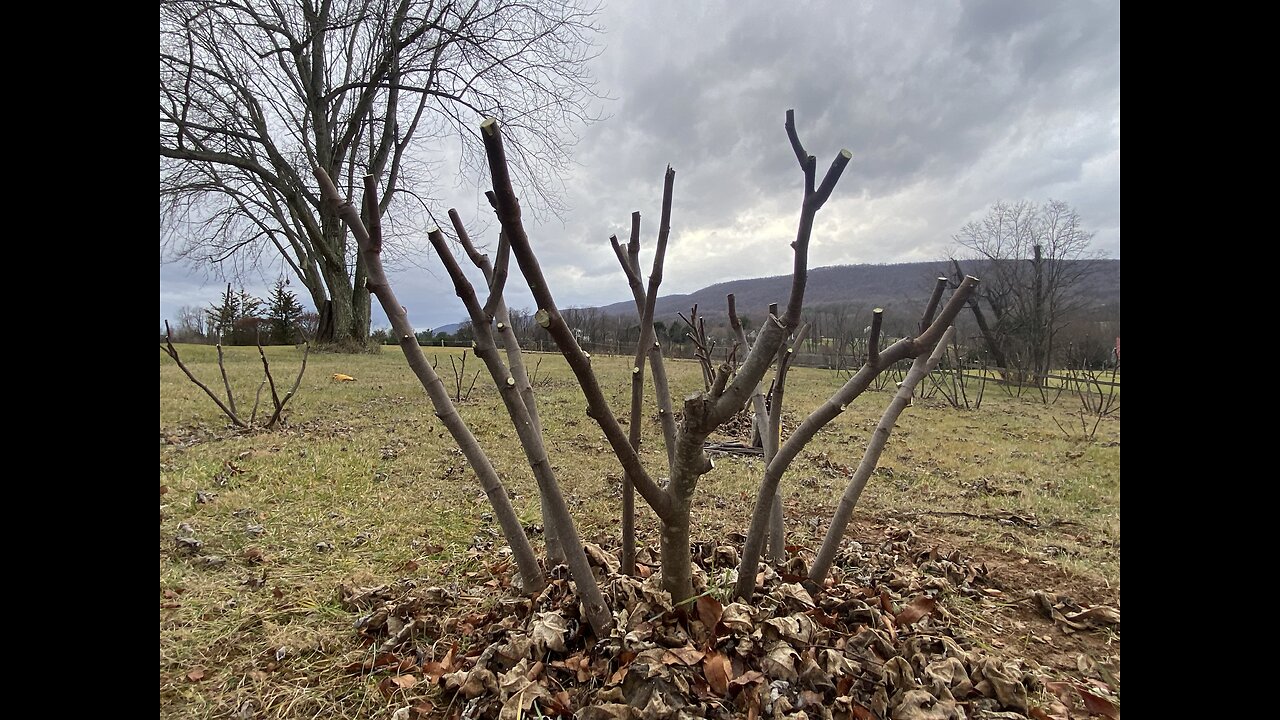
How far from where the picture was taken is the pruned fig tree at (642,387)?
1.18 metres

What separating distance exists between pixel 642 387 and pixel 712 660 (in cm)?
77

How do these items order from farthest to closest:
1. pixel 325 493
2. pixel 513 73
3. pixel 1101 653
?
pixel 513 73 < pixel 325 493 < pixel 1101 653

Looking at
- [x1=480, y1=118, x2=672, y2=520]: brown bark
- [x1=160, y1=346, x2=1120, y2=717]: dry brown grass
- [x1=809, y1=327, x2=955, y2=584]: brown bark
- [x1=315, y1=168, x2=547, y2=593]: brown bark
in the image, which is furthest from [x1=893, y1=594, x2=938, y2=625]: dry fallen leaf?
[x1=315, y1=168, x2=547, y2=593]: brown bark

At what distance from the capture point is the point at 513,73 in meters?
13.8

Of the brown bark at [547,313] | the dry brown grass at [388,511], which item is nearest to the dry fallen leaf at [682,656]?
the brown bark at [547,313]

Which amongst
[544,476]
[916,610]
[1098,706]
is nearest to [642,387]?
[544,476]

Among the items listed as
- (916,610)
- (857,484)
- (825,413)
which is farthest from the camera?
(857,484)

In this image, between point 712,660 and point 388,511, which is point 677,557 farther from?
point 388,511

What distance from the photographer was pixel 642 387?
152cm

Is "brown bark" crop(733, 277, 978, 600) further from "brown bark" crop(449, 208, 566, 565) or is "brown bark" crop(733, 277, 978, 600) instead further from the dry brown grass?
the dry brown grass
